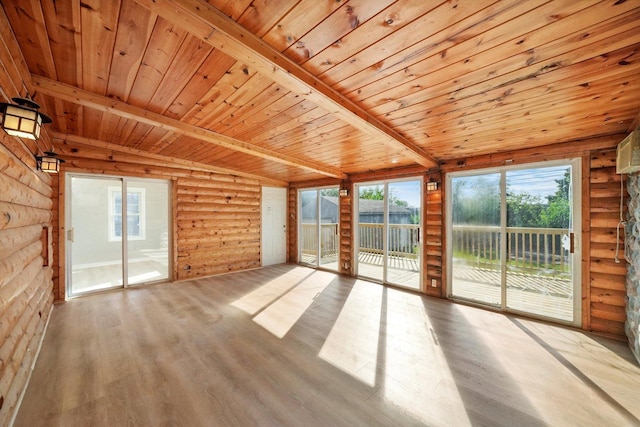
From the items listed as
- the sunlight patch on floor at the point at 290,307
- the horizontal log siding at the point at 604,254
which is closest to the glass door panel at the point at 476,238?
the horizontal log siding at the point at 604,254

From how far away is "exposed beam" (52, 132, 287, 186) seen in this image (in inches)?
144

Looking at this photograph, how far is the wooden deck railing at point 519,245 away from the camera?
3345 millimetres

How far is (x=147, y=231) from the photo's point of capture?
4.96 meters

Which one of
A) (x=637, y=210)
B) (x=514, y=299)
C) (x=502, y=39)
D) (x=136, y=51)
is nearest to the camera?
(x=502, y=39)

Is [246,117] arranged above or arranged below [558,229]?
above

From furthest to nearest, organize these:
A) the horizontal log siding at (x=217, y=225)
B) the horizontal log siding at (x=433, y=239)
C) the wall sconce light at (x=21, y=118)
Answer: the horizontal log siding at (x=217, y=225) < the horizontal log siding at (x=433, y=239) < the wall sconce light at (x=21, y=118)

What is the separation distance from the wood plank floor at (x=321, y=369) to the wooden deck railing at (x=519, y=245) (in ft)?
2.86

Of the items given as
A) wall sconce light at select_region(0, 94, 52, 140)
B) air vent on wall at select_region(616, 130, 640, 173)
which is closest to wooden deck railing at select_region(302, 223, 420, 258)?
air vent on wall at select_region(616, 130, 640, 173)

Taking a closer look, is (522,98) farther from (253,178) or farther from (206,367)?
(253,178)

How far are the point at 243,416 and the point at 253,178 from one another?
17.8 feet

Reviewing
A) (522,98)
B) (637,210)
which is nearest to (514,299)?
(637,210)

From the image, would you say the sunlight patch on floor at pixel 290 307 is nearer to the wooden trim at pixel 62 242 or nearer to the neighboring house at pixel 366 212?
the neighboring house at pixel 366 212

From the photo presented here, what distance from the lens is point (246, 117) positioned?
2.66 metres

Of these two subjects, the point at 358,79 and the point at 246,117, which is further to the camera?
the point at 246,117
